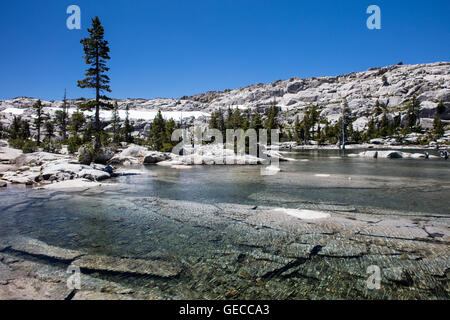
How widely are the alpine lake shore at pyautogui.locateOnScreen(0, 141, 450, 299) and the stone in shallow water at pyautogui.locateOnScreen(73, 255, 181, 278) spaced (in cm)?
2

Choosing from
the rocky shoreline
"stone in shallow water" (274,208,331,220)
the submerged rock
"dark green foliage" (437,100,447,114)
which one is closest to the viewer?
"stone in shallow water" (274,208,331,220)

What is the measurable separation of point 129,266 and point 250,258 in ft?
8.29

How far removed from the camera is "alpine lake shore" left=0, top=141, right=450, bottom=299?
12.1 ft

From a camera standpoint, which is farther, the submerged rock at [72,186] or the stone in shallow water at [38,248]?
the submerged rock at [72,186]

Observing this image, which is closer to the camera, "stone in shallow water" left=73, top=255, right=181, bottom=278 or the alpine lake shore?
the alpine lake shore

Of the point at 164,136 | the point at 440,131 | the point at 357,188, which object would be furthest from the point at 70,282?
the point at 440,131

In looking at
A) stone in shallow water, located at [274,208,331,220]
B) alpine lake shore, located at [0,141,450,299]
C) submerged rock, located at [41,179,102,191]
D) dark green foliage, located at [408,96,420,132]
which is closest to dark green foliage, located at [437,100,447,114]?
dark green foliage, located at [408,96,420,132]

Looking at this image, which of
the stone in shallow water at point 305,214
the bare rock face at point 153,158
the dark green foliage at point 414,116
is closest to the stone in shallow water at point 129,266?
the stone in shallow water at point 305,214

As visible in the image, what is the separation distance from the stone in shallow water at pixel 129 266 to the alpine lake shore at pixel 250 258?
2 cm

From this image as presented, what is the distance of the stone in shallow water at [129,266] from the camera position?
4.27 meters

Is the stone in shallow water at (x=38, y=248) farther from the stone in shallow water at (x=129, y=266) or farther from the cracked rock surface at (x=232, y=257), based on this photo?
the stone in shallow water at (x=129, y=266)

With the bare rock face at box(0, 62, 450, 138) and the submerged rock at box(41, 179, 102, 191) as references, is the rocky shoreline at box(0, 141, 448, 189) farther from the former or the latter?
the bare rock face at box(0, 62, 450, 138)
